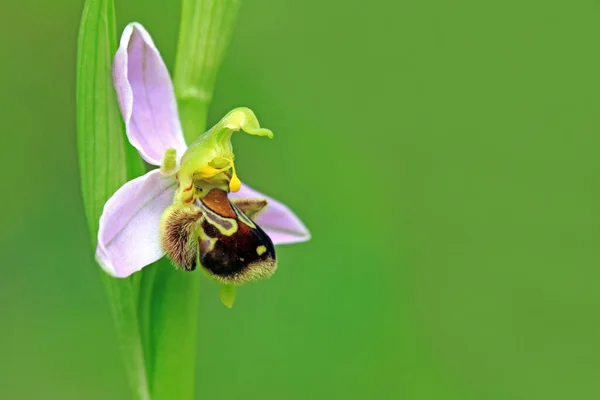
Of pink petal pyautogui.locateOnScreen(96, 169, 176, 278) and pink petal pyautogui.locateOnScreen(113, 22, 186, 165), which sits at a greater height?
pink petal pyautogui.locateOnScreen(113, 22, 186, 165)

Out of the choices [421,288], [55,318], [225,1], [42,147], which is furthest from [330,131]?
[225,1]

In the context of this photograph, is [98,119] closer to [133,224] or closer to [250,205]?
[133,224]

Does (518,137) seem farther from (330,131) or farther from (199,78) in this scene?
(199,78)

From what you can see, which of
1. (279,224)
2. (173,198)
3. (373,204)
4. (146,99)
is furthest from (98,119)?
(373,204)

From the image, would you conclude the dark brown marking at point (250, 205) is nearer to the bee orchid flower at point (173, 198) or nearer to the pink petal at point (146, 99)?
the bee orchid flower at point (173, 198)

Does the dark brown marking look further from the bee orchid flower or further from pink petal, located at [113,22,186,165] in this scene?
pink petal, located at [113,22,186,165]

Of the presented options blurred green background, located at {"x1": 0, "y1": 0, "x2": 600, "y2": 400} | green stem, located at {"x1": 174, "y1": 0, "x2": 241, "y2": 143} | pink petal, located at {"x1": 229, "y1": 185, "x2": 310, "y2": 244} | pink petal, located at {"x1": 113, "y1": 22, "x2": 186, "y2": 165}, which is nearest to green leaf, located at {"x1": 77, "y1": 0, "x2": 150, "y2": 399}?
pink petal, located at {"x1": 113, "y1": 22, "x2": 186, "y2": 165}
